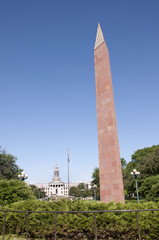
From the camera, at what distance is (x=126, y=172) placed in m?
46.6

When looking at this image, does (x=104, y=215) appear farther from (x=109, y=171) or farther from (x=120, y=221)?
(x=109, y=171)

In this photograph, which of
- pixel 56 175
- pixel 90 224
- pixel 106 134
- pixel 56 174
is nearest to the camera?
pixel 90 224

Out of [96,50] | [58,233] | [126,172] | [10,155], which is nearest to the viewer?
[58,233]

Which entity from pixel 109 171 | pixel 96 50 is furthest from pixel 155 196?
pixel 96 50

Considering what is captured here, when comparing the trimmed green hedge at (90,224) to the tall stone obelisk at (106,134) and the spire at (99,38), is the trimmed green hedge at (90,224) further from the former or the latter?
the spire at (99,38)

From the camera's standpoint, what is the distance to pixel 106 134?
12758 mm

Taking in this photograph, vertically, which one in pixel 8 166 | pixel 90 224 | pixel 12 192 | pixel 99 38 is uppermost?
pixel 99 38

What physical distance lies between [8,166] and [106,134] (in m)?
33.9

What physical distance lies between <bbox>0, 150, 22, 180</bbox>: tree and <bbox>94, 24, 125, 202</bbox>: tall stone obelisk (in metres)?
32.0

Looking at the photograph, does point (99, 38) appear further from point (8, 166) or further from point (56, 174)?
point (56, 174)

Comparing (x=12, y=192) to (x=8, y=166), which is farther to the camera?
(x=8, y=166)

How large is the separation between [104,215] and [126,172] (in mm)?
42004

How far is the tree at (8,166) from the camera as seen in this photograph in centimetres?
3884

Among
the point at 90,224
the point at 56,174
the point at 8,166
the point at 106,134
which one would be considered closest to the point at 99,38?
the point at 106,134
